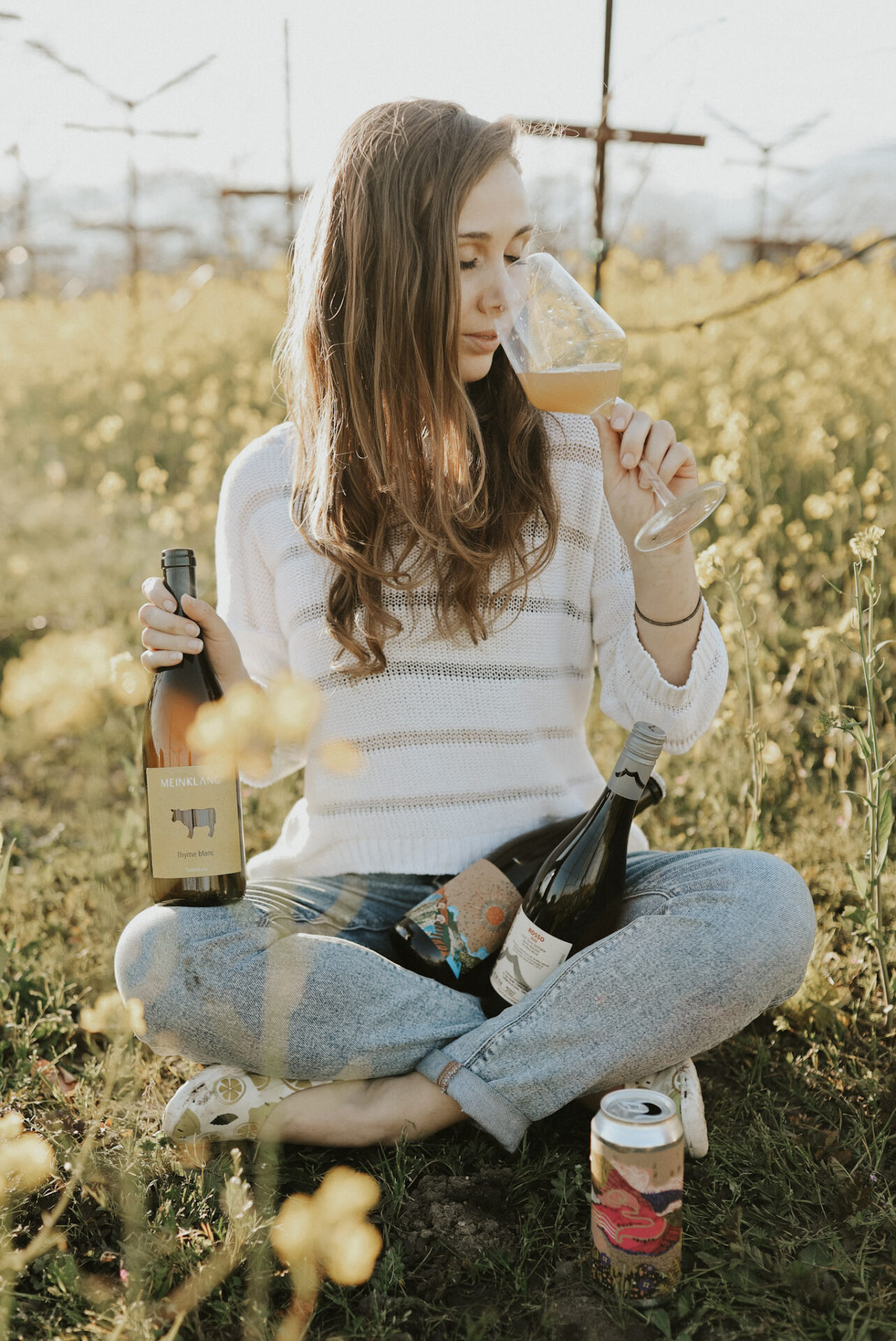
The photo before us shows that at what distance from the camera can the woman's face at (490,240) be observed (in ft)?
6.17

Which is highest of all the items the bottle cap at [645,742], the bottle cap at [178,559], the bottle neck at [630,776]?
the bottle cap at [178,559]

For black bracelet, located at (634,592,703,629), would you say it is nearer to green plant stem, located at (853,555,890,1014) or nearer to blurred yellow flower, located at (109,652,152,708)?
green plant stem, located at (853,555,890,1014)

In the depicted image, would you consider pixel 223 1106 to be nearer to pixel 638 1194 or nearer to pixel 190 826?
pixel 190 826

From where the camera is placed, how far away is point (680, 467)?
1823 mm

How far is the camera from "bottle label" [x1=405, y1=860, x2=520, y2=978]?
191 centimetres

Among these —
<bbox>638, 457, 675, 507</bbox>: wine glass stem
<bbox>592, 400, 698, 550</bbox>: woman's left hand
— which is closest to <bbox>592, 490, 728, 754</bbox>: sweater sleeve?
<bbox>592, 400, 698, 550</bbox>: woman's left hand

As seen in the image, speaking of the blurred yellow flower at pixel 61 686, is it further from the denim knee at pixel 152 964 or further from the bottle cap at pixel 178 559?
the denim knee at pixel 152 964

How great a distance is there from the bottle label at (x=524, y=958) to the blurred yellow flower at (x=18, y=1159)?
73cm

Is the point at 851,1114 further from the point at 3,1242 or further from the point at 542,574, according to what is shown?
the point at 3,1242

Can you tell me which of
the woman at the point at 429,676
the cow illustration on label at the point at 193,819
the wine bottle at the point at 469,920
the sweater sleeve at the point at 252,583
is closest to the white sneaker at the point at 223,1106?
the woman at the point at 429,676

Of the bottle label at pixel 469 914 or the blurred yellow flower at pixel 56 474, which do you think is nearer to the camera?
the bottle label at pixel 469 914

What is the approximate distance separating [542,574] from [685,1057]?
888 millimetres

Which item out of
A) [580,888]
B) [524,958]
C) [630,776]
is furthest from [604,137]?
[524,958]

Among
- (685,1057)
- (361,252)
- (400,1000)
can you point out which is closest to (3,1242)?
(400,1000)
